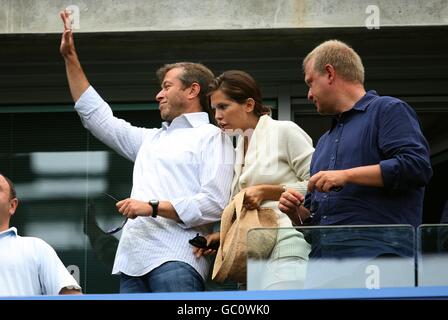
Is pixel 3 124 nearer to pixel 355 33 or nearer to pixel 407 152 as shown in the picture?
pixel 355 33

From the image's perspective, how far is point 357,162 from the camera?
6.84 metres

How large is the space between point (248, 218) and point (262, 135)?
1.64 feet

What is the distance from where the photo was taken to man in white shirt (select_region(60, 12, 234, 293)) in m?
7.50

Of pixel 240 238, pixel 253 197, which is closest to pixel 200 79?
pixel 253 197

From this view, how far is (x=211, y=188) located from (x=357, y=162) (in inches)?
43.9

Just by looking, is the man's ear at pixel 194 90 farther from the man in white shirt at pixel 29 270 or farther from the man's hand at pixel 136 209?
the man in white shirt at pixel 29 270

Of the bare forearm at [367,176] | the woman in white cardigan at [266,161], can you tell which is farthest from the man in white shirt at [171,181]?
the bare forearm at [367,176]

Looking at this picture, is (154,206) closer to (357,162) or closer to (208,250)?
(208,250)

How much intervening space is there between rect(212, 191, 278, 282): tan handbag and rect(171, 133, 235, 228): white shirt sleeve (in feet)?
0.64

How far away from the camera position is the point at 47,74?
1139 centimetres

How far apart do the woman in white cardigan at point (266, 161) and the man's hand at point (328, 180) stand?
287 mm

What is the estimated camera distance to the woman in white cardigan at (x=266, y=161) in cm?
693

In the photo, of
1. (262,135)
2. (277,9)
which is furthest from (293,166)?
(277,9)

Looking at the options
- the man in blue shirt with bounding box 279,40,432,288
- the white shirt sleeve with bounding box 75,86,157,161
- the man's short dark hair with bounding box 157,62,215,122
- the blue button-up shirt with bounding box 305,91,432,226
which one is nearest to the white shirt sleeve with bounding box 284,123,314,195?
the man in blue shirt with bounding box 279,40,432,288
